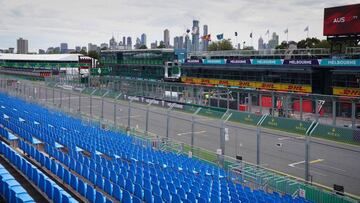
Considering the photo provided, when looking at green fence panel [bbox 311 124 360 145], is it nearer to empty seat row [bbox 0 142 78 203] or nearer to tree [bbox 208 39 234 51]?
empty seat row [bbox 0 142 78 203]

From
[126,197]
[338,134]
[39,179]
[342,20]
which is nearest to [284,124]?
[338,134]

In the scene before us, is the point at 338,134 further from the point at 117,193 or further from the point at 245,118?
the point at 117,193

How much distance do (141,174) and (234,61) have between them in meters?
47.9

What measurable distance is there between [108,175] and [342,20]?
4192 cm

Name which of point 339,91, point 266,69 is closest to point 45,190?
point 339,91

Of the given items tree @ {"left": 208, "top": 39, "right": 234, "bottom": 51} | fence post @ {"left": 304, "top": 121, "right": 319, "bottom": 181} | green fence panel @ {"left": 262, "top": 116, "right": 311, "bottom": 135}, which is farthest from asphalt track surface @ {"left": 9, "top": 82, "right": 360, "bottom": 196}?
tree @ {"left": 208, "top": 39, "right": 234, "bottom": 51}

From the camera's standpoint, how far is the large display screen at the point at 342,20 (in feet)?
152

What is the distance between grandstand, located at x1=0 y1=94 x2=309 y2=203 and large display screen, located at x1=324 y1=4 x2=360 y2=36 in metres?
34.1

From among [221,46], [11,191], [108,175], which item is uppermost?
[221,46]

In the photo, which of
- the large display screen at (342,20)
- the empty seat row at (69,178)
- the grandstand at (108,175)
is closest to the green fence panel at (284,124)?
the grandstand at (108,175)

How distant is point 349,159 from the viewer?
79.9 ft

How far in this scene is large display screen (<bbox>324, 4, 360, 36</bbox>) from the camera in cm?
4634

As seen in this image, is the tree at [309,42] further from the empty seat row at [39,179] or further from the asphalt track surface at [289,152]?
the empty seat row at [39,179]

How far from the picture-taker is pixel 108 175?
1459cm
